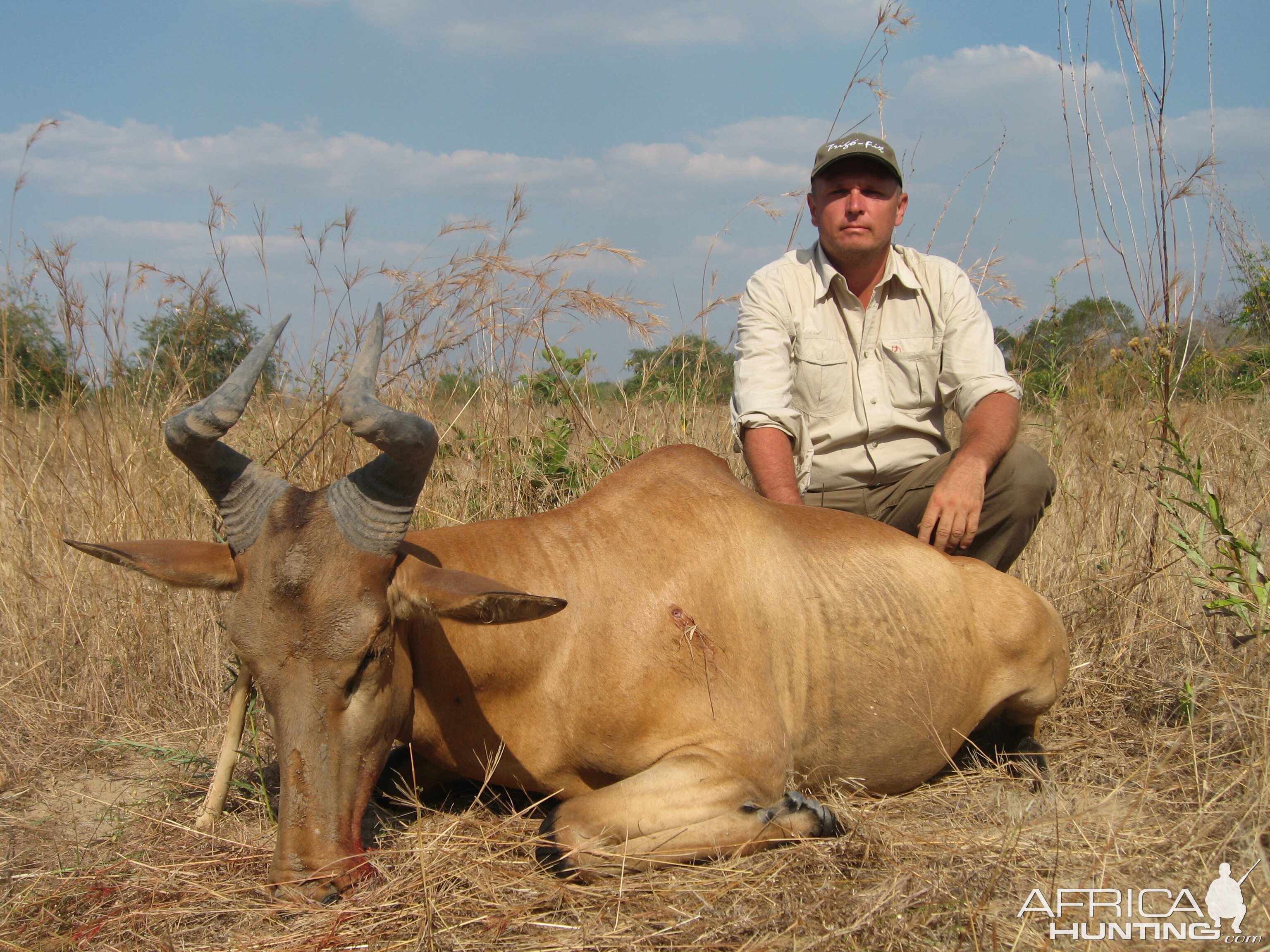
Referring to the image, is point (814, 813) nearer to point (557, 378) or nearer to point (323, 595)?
point (323, 595)

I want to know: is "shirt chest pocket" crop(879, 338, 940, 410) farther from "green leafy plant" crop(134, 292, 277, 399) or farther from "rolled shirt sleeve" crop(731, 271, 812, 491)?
"green leafy plant" crop(134, 292, 277, 399)

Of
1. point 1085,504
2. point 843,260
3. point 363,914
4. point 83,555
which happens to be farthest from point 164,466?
point 1085,504

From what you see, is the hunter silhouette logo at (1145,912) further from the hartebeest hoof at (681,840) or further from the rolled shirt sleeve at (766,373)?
the rolled shirt sleeve at (766,373)

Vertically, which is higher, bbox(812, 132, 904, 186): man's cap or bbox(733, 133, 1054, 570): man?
bbox(812, 132, 904, 186): man's cap

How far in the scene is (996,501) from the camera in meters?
5.23

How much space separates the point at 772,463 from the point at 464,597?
250 centimetres

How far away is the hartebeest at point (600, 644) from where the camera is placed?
315 centimetres

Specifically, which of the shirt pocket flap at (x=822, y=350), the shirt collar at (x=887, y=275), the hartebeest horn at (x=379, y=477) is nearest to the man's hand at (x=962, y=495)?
the shirt pocket flap at (x=822, y=350)

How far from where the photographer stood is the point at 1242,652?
14.6 ft

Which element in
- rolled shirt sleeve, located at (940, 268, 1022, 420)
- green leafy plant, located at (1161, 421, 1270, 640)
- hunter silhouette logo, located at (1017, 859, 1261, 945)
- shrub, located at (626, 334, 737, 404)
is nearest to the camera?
hunter silhouette logo, located at (1017, 859, 1261, 945)

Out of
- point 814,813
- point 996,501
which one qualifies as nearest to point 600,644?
point 814,813

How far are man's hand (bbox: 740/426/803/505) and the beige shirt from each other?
0.34m

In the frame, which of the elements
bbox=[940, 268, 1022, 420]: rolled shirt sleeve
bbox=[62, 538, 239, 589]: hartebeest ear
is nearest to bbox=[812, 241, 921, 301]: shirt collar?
bbox=[940, 268, 1022, 420]: rolled shirt sleeve

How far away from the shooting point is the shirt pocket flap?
5.90 m
